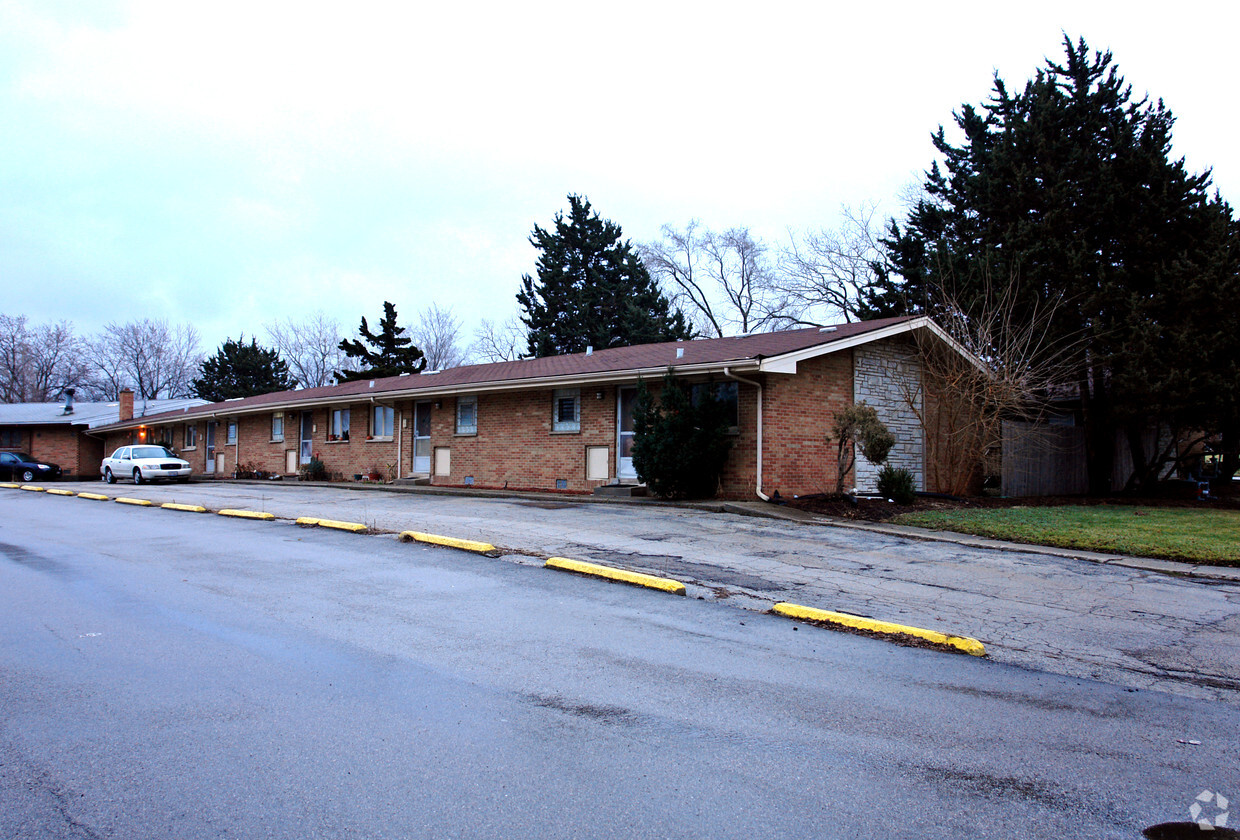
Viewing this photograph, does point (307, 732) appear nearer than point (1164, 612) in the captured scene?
Yes

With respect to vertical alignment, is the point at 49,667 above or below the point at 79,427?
below

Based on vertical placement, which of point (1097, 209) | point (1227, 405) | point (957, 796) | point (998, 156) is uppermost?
point (998, 156)

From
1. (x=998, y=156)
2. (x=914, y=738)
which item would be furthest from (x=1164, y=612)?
(x=998, y=156)

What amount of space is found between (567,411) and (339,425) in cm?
1215

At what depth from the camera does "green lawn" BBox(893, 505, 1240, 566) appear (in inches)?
413

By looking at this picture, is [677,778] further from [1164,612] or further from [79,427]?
[79,427]

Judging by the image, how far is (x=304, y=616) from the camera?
674 centimetres

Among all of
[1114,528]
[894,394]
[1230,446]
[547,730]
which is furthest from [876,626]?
[1230,446]

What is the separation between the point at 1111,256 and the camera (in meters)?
20.9

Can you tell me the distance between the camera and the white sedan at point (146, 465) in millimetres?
30328

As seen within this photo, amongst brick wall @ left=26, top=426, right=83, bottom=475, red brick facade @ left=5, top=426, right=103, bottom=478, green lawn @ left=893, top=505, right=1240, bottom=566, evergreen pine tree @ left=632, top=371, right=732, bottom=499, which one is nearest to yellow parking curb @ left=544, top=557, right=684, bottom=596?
green lawn @ left=893, top=505, right=1240, bottom=566

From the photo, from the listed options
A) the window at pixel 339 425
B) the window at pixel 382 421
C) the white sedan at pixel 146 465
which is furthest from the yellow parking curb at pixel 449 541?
the white sedan at pixel 146 465

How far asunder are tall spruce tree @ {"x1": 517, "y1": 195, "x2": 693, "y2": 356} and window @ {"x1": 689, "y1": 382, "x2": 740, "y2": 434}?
25.8m

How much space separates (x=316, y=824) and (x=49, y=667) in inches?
129
